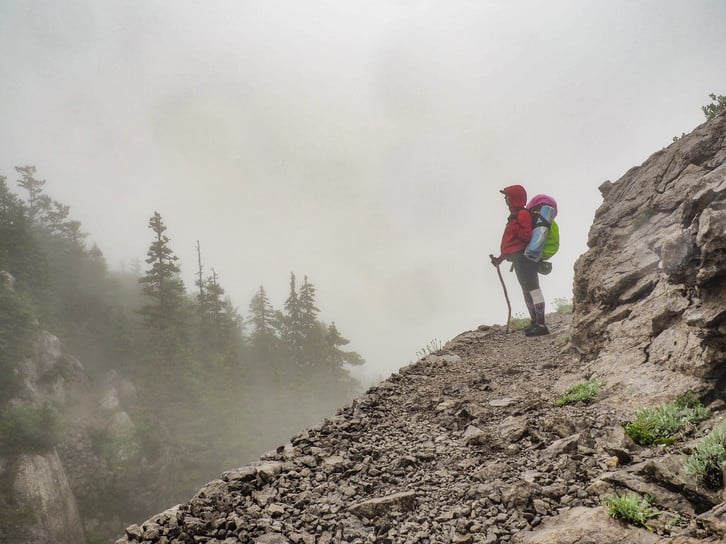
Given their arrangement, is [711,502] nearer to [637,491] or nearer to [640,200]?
[637,491]

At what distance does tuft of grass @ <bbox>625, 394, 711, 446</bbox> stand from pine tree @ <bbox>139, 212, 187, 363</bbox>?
43.4 metres

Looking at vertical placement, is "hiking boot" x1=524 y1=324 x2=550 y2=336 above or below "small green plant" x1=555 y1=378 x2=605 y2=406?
above

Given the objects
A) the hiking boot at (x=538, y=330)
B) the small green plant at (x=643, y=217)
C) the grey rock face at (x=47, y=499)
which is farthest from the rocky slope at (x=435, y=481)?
the grey rock face at (x=47, y=499)

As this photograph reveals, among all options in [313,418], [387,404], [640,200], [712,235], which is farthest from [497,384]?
[313,418]

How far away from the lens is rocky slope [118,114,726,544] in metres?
3.60

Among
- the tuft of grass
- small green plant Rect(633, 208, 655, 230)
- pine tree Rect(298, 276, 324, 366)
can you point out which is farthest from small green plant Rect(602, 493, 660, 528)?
pine tree Rect(298, 276, 324, 366)

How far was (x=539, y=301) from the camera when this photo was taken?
12195mm

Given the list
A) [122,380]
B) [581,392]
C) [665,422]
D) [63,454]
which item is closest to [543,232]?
[581,392]

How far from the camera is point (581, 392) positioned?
6301mm

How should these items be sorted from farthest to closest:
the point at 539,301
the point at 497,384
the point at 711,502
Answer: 1. the point at 539,301
2. the point at 497,384
3. the point at 711,502

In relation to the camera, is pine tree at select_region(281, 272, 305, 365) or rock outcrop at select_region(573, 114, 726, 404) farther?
pine tree at select_region(281, 272, 305, 365)

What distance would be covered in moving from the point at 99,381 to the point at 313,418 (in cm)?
2508

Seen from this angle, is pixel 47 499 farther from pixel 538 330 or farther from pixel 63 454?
pixel 538 330

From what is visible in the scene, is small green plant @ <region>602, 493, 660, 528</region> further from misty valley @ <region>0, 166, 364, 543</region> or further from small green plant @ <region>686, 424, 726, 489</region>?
misty valley @ <region>0, 166, 364, 543</region>
